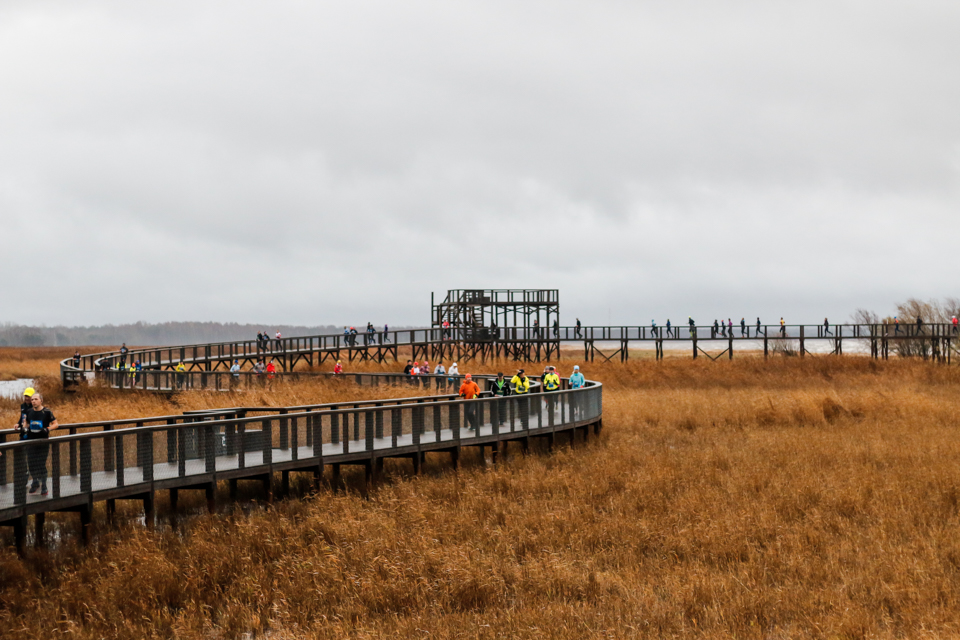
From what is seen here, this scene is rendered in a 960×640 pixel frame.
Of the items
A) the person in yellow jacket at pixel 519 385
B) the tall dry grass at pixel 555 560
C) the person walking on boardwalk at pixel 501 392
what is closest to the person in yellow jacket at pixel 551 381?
the person in yellow jacket at pixel 519 385

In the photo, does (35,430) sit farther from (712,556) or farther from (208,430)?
(712,556)

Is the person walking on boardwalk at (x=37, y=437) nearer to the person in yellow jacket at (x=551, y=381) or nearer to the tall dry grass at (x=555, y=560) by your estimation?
the tall dry grass at (x=555, y=560)

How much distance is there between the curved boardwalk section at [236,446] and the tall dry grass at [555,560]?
74cm

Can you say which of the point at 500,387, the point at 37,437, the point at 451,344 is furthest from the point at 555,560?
the point at 451,344

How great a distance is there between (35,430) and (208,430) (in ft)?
8.84

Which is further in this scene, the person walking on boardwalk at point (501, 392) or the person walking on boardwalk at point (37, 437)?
the person walking on boardwalk at point (501, 392)

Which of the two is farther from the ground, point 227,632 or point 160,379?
point 160,379

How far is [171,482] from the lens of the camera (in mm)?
14453

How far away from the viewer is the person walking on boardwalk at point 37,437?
1267cm

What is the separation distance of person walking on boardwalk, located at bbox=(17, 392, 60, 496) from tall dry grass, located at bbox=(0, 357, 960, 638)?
44.2 inches

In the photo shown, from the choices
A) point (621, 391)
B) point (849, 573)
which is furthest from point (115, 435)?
point (621, 391)

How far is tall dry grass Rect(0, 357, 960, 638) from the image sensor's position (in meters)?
11.7

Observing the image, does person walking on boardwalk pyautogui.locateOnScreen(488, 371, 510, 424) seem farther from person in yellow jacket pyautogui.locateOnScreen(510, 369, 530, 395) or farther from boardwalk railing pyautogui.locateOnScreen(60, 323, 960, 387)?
boardwalk railing pyautogui.locateOnScreen(60, 323, 960, 387)

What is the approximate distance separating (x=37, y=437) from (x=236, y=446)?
3.29 metres
